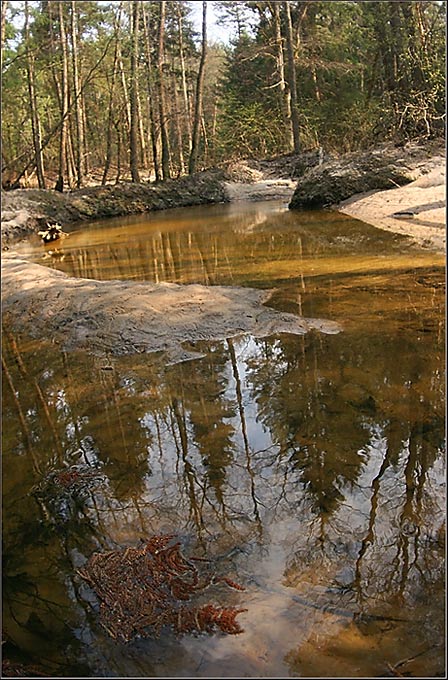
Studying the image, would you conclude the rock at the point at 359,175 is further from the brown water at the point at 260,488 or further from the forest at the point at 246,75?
the brown water at the point at 260,488

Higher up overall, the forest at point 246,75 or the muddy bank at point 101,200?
the forest at point 246,75

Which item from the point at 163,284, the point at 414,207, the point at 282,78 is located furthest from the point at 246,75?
the point at 163,284

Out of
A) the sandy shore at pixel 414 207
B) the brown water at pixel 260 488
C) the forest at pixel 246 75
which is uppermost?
the forest at pixel 246 75

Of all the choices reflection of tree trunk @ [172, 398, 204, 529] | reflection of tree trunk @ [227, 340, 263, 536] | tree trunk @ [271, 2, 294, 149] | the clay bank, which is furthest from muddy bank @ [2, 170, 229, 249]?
reflection of tree trunk @ [172, 398, 204, 529]

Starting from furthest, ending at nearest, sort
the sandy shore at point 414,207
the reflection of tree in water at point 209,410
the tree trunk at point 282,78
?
the tree trunk at point 282,78 → the sandy shore at point 414,207 → the reflection of tree in water at point 209,410

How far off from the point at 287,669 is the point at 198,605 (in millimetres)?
443

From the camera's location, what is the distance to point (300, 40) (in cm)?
2305

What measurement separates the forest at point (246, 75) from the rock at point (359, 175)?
4.33ft

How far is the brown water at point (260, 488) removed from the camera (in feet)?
6.24

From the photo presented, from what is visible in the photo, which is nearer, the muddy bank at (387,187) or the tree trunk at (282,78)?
the muddy bank at (387,187)

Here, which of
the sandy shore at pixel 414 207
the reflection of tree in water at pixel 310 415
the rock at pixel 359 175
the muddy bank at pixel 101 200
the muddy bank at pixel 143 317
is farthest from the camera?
the muddy bank at pixel 101 200

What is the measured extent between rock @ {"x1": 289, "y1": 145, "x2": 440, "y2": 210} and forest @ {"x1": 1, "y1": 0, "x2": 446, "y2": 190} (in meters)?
1.32

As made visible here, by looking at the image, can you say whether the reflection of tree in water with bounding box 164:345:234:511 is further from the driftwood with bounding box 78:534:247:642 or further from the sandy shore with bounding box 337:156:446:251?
the sandy shore with bounding box 337:156:446:251

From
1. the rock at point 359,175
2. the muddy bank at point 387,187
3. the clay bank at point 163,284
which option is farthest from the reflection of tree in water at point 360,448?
the rock at point 359,175
